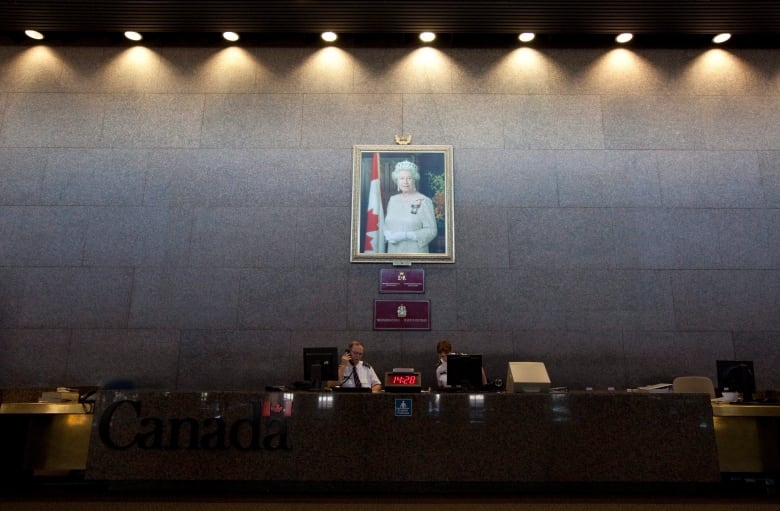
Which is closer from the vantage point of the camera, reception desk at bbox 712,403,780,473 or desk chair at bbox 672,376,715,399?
reception desk at bbox 712,403,780,473

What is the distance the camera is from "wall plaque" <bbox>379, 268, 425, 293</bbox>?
24.0 ft

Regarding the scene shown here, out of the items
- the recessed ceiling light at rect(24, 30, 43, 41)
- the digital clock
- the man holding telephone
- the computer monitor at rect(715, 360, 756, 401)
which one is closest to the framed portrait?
the man holding telephone

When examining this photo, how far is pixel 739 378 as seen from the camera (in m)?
5.98

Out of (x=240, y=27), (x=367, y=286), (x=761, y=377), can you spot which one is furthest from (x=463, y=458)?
(x=240, y=27)

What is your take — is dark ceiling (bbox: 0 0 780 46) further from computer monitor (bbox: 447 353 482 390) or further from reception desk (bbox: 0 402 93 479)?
reception desk (bbox: 0 402 93 479)

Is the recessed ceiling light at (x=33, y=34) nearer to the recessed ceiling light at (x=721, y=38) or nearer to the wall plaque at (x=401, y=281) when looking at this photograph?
the wall plaque at (x=401, y=281)

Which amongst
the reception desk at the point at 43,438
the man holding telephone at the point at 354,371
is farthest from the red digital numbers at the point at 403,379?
the reception desk at the point at 43,438

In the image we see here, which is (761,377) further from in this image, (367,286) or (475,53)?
(475,53)

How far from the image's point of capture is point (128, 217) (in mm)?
7531

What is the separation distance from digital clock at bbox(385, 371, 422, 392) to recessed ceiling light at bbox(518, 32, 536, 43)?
561 centimetres

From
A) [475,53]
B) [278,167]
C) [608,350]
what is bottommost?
[608,350]

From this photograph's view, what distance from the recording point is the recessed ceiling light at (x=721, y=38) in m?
8.00

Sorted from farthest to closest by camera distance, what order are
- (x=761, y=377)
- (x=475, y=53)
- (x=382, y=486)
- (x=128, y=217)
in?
(x=475, y=53)
(x=128, y=217)
(x=761, y=377)
(x=382, y=486)

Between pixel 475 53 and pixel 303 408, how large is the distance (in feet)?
19.9
